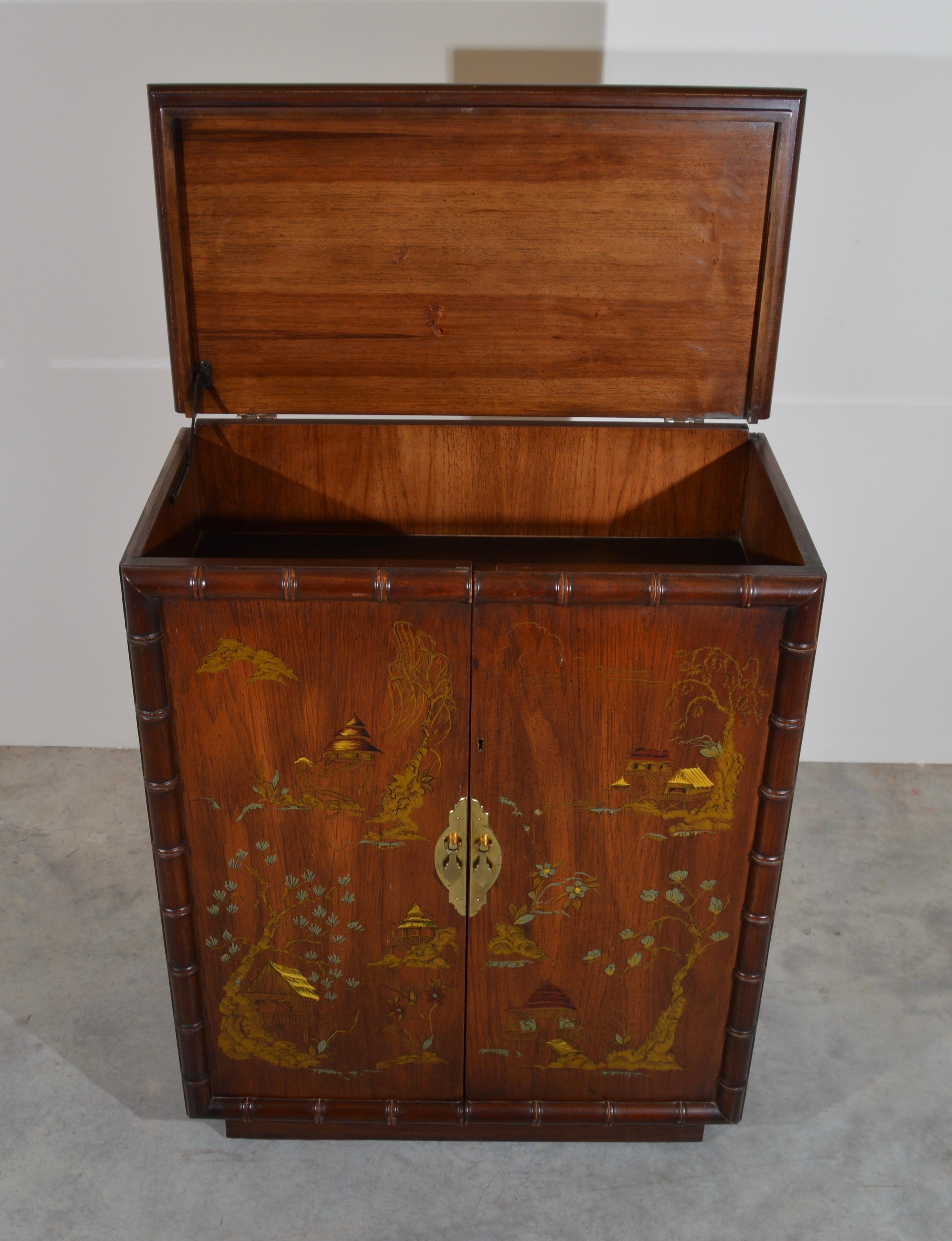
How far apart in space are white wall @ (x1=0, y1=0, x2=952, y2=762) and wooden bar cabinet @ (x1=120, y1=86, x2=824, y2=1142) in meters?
0.47

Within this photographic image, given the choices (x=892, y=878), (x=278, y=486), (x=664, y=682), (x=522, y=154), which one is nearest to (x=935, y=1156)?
(x=892, y=878)

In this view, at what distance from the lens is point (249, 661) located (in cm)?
184

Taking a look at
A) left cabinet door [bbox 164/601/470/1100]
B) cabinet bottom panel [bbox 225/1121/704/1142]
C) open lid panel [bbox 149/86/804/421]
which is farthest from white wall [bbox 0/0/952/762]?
cabinet bottom panel [bbox 225/1121/704/1142]

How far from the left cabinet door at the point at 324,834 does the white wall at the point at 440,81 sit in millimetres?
1189

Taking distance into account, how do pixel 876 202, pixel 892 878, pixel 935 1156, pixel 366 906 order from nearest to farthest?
1. pixel 366 906
2. pixel 935 1156
3. pixel 876 202
4. pixel 892 878

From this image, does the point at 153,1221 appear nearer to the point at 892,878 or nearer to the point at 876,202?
the point at 892,878

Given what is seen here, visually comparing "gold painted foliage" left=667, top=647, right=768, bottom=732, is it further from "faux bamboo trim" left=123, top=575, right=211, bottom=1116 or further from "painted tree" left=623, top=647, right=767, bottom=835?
"faux bamboo trim" left=123, top=575, right=211, bottom=1116

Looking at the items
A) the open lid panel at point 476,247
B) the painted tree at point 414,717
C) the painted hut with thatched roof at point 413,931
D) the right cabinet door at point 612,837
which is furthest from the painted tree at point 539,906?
the open lid panel at point 476,247

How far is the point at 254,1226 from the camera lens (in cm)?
216

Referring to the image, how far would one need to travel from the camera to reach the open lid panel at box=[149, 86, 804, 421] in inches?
83.2

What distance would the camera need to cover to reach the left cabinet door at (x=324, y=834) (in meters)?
1.83

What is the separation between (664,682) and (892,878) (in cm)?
140

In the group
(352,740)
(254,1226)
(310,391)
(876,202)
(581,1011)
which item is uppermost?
(876,202)

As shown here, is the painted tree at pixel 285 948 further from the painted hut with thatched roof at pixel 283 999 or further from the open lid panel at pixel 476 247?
the open lid panel at pixel 476 247
